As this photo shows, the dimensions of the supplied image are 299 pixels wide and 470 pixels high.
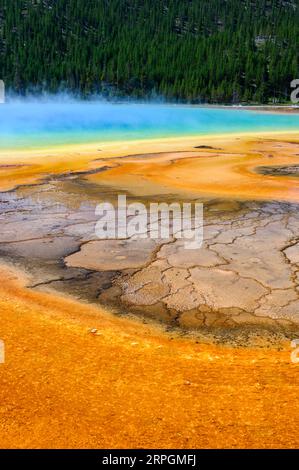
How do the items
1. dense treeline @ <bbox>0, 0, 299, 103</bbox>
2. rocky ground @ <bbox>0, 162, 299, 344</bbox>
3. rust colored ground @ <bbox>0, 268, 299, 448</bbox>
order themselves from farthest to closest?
dense treeline @ <bbox>0, 0, 299, 103</bbox> → rocky ground @ <bbox>0, 162, 299, 344</bbox> → rust colored ground @ <bbox>0, 268, 299, 448</bbox>

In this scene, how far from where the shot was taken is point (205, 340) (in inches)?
165

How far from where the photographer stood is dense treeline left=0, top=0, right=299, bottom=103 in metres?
71.7

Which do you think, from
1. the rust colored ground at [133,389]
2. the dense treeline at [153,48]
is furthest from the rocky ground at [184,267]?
the dense treeline at [153,48]

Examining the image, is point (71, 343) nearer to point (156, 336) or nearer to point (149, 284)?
point (156, 336)

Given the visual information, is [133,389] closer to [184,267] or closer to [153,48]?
[184,267]

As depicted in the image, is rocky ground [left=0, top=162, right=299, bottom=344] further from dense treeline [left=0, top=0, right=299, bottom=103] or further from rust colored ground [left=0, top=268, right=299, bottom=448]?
dense treeline [left=0, top=0, right=299, bottom=103]

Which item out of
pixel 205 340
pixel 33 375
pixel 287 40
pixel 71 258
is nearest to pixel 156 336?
pixel 205 340

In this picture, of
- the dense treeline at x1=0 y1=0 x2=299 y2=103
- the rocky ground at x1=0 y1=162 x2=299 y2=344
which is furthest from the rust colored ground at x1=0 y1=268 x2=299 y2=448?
the dense treeline at x1=0 y1=0 x2=299 y2=103

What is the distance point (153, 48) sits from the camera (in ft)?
287

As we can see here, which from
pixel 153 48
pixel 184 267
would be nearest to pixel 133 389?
pixel 184 267

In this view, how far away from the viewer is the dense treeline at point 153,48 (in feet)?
235

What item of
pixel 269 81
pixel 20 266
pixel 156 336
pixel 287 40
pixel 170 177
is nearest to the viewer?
pixel 156 336

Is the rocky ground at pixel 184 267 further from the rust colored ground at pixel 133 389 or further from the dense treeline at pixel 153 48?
the dense treeline at pixel 153 48

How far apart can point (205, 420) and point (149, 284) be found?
240 centimetres
